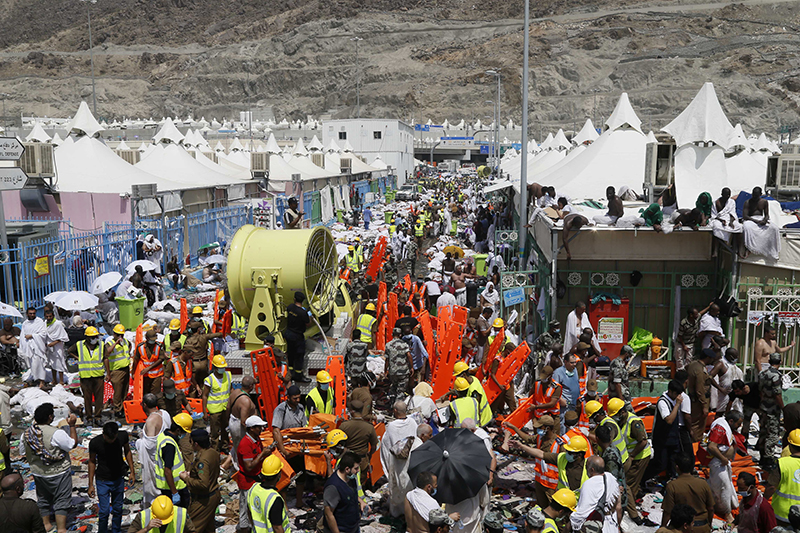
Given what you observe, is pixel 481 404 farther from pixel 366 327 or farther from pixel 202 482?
pixel 366 327

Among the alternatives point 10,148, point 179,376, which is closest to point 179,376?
point 179,376

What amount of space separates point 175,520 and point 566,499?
2.81 meters

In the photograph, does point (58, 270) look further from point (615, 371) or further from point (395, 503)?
point (615, 371)

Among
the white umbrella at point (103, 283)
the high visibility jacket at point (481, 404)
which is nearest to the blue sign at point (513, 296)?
the high visibility jacket at point (481, 404)

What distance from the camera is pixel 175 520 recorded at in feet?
16.3

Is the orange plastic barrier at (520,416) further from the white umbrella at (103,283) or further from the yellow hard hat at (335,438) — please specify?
the white umbrella at (103,283)

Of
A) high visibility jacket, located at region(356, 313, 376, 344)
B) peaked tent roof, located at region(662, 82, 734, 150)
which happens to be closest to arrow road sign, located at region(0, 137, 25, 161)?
high visibility jacket, located at region(356, 313, 376, 344)

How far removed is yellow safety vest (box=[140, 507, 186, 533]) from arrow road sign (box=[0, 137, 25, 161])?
8.80 meters

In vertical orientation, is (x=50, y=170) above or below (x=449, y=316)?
above

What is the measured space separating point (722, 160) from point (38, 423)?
1158 cm

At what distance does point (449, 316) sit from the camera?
1136 centimetres

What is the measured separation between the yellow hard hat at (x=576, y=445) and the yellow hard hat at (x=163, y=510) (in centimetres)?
301

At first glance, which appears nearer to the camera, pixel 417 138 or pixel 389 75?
Result: pixel 417 138

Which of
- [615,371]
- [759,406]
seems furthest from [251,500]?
[759,406]
